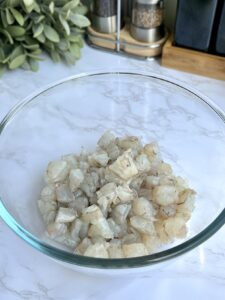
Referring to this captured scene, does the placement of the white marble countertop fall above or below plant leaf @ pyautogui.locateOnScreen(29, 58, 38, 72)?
below

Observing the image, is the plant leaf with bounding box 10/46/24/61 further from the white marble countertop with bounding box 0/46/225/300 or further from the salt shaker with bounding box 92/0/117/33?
the white marble countertop with bounding box 0/46/225/300

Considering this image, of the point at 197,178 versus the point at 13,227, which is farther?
the point at 197,178

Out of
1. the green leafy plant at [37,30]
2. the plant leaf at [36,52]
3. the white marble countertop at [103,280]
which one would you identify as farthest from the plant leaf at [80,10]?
the white marble countertop at [103,280]

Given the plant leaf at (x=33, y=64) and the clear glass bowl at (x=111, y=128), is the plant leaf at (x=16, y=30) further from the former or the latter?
the clear glass bowl at (x=111, y=128)

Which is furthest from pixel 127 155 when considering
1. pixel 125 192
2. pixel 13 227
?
pixel 13 227

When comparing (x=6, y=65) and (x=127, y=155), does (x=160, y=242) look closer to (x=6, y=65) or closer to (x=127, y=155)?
(x=127, y=155)

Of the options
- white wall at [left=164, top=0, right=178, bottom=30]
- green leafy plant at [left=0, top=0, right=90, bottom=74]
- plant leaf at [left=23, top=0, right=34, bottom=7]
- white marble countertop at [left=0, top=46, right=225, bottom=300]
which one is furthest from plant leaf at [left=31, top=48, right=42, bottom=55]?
white marble countertop at [left=0, top=46, right=225, bottom=300]

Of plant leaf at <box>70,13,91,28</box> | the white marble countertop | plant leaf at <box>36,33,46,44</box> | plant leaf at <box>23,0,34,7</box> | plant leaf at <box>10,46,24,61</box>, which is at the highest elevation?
plant leaf at <box>23,0,34,7</box>
